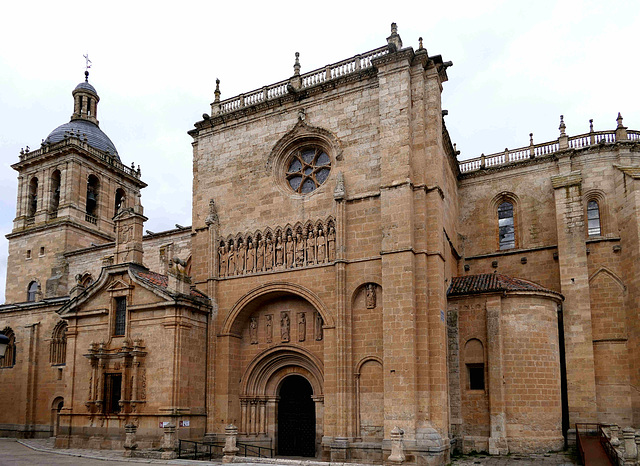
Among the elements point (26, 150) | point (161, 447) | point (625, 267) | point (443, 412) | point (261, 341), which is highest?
point (26, 150)

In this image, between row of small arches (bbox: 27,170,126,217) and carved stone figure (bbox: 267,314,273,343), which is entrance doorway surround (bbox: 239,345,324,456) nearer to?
carved stone figure (bbox: 267,314,273,343)

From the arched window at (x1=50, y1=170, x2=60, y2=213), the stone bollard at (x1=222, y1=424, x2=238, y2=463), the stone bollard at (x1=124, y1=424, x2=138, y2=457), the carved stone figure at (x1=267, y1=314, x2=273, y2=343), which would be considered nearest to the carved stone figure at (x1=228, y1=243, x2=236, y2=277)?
the carved stone figure at (x1=267, y1=314, x2=273, y2=343)

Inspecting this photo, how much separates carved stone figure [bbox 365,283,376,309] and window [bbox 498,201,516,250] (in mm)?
10070

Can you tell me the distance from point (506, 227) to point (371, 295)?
1063 cm

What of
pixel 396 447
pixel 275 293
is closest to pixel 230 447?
pixel 396 447

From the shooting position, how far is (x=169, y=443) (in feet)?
68.7

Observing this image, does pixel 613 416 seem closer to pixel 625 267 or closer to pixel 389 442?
pixel 625 267

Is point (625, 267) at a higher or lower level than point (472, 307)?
higher

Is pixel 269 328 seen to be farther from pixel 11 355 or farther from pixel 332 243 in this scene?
pixel 11 355

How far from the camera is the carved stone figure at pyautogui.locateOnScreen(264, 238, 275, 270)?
2341cm

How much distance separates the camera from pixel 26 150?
44719mm

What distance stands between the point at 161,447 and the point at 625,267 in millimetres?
19578

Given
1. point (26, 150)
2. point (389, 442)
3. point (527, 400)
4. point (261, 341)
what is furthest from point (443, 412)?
point (26, 150)

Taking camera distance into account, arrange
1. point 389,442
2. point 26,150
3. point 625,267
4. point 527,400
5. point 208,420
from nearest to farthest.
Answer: point 389,442, point 527,400, point 208,420, point 625,267, point 26,150
